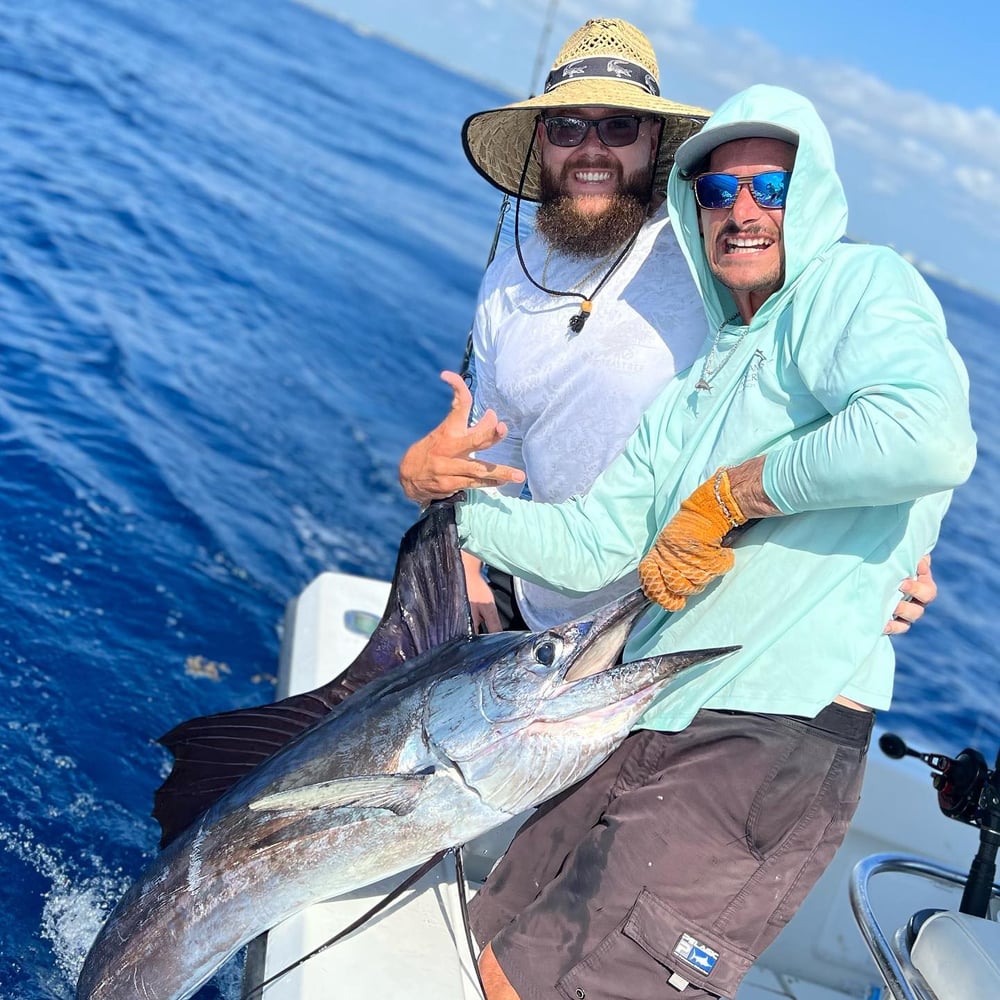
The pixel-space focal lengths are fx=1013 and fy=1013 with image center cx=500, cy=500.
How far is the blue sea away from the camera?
3.34 meters

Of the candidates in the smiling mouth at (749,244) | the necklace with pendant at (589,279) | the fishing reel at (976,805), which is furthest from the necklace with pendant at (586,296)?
the fishing reel at (976,805)

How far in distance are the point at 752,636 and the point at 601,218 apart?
126 cm

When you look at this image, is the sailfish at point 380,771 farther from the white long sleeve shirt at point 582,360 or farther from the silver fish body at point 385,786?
the white long sleeve shirt at point 582,360

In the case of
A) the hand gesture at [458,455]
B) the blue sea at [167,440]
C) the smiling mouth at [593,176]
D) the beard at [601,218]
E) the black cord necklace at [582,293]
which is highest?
the smiling mouth at [593,176]

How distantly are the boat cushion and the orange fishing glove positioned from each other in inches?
39.0

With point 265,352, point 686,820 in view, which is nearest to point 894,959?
point 686,820

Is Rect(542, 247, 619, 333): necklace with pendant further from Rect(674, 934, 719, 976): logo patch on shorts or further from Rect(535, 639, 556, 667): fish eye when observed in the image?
Rect(674, 934, 719, 976): logo patch on shorts

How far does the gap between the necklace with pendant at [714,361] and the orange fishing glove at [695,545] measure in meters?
0.27

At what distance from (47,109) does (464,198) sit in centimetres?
1318

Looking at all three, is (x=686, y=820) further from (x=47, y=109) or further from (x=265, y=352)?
(x=47, y=109)

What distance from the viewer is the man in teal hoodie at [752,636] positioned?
1.86 meters

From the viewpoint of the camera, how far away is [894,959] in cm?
204

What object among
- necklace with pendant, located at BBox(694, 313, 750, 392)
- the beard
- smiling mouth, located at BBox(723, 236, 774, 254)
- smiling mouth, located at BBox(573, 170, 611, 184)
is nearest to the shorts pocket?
necklace with pendant, located at BBox(694, 313, 750, 392)

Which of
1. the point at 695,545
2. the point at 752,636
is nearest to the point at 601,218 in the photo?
the point at 695,545
